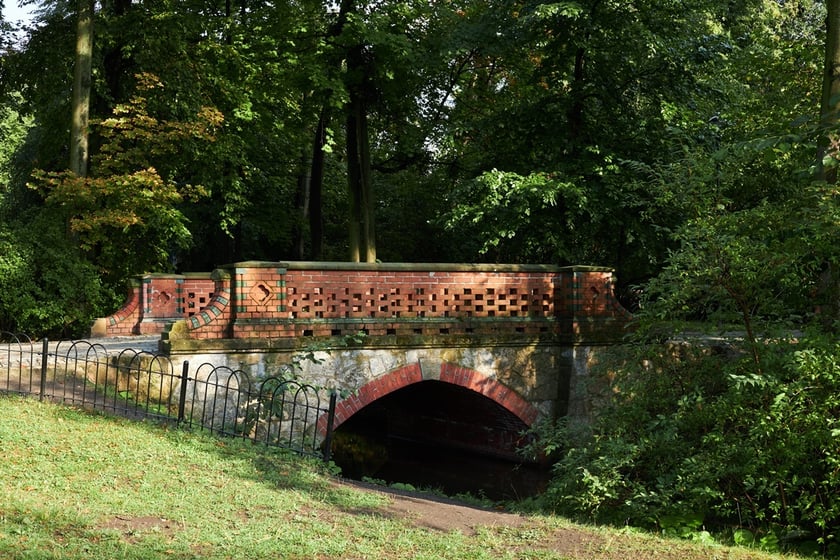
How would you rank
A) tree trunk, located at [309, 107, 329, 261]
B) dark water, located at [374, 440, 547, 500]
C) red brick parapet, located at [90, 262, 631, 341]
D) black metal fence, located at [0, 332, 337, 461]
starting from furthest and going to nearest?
tree trunk, located at [309, 107, 329, 261] → dark water, located at [374, 440, 547, 500] → red brick parapet, located at [90, 262, 631, 341] → black metal fence, located at [0, 332, 337, 461]

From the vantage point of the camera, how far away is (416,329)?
11.6 metres

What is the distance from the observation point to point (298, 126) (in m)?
21.6

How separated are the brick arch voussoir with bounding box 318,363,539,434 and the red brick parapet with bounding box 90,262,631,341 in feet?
1.73

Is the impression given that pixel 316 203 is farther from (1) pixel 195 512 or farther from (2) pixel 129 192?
(1) pixel 195 512

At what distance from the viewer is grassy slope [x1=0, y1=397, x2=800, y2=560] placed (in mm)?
5625

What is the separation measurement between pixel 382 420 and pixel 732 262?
36.9 feet

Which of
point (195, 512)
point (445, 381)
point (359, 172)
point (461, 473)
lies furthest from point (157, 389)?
point (359, 172)

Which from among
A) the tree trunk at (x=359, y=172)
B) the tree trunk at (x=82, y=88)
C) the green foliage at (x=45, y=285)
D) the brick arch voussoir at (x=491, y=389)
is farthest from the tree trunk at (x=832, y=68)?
the tree trunk at (x=82, y=88)

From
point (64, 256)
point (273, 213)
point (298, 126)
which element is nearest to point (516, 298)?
point (64, 256)

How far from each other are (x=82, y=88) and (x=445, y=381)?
32.2 ft

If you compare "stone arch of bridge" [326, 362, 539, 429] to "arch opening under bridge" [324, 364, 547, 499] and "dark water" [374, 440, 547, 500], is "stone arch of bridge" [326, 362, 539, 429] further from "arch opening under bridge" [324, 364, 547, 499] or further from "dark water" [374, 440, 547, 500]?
"dark water" [374, 440, 547, 500]

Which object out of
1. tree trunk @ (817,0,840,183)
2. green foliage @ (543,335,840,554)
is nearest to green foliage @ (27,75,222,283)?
green foliage @ (543,335,840,554)

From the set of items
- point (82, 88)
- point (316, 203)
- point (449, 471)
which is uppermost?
point (82, 88)

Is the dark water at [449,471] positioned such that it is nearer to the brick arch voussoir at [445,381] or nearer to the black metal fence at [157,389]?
the brick arch voussoir at [445,381]
